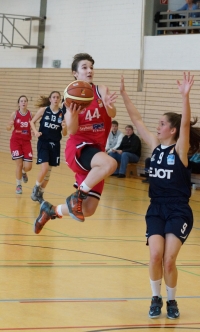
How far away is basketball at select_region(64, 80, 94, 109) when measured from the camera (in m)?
6.02

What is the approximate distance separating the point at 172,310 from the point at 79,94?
7.04 feet

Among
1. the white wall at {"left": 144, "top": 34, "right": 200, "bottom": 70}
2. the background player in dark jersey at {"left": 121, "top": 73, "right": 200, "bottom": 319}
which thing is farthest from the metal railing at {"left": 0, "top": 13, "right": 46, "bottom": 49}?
the background player in dark jersey at {"left": 121, "top": 73, "right": 200, "bottom": 319}

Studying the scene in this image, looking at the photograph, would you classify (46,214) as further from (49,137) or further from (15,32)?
(15,32)

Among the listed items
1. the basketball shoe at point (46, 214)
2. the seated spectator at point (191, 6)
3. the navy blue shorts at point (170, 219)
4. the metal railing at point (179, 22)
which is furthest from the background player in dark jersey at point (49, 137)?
the navy blue shorts at point (170, 219)

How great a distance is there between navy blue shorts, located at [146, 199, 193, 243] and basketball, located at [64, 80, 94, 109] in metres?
1.29

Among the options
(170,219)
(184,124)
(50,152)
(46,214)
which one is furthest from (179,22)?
(170,219)

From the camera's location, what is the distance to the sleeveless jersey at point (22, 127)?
12.7 metres

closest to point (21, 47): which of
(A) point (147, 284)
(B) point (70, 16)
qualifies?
(B) point (70, 16)

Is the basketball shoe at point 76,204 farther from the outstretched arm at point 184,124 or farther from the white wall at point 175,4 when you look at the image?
the white wall at point 175,4

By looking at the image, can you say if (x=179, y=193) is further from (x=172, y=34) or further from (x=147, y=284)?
(x=172, y=34)

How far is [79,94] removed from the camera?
6.02m

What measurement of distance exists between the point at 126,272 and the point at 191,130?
198 centimetres

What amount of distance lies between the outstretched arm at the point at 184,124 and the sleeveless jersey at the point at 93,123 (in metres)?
1.31

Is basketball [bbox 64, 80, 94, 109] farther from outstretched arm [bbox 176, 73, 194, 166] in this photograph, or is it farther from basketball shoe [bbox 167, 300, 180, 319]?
basketball shoe [bbox 167, 300, 180, 319]
